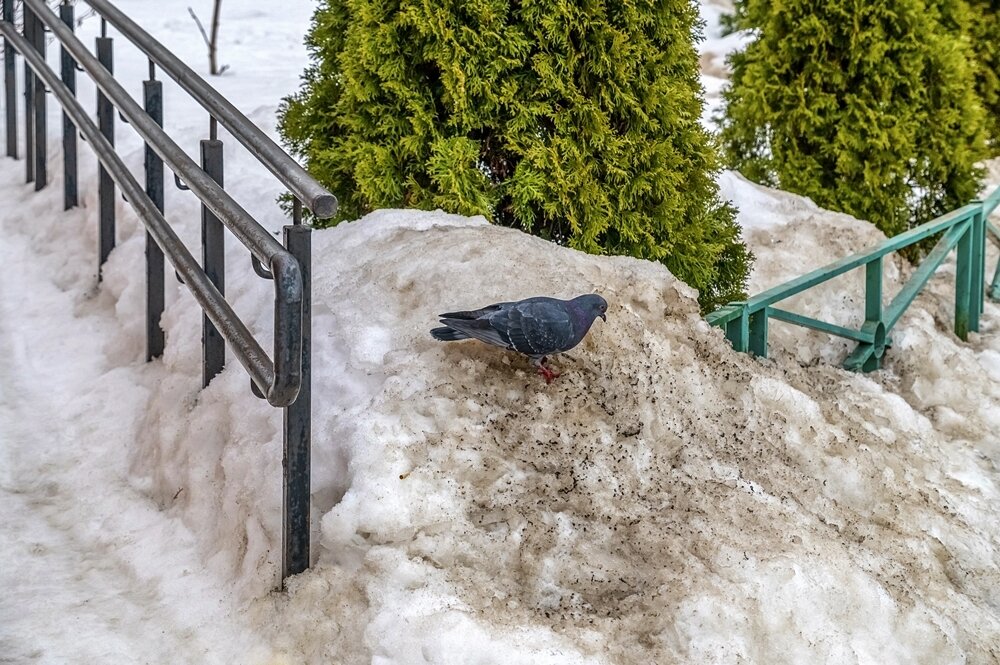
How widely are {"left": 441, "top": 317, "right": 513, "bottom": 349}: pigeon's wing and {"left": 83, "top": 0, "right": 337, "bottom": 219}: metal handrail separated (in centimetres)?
55

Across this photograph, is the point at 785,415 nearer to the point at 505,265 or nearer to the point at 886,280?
the point at 505,265

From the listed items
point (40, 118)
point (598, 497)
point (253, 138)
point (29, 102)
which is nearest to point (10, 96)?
point (29, 102)

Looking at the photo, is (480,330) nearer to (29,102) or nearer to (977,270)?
(977,270)

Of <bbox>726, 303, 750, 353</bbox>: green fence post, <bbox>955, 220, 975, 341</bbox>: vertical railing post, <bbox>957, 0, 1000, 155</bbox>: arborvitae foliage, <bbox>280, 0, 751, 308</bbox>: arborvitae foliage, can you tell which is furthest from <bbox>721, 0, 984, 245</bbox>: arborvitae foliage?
<bbox>957, 0, 1000, 155</bbox>: arborvitae foliage

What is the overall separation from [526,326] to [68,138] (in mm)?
3119

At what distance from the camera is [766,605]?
2533mm

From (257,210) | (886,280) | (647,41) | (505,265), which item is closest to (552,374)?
(505,265)

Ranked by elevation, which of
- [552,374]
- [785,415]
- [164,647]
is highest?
[552,374]

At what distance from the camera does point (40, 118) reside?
214 inches

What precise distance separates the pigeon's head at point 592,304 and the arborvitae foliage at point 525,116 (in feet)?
2.86

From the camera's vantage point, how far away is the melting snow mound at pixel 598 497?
→ 2.46m

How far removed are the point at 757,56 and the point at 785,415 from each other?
3.27 metres

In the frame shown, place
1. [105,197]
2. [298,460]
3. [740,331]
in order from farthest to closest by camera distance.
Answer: [105,197] < [740,331] < [298,460]

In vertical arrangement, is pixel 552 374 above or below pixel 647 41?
below
